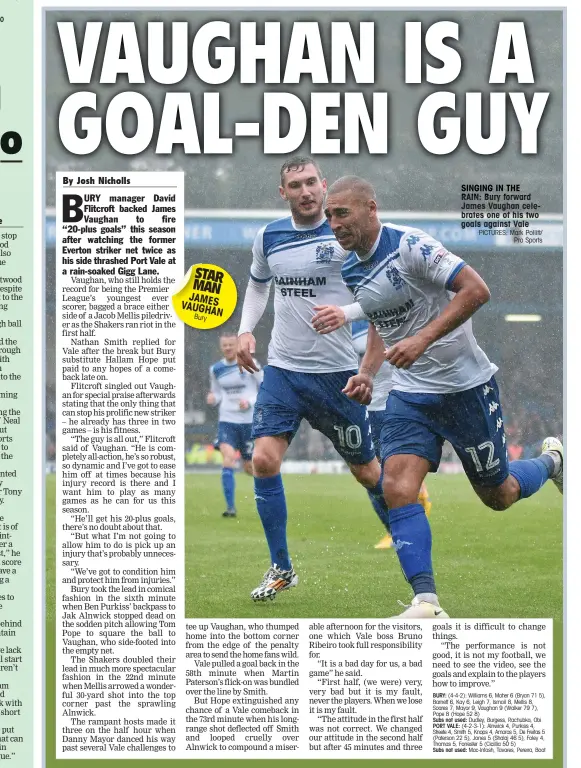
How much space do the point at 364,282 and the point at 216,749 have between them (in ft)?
9.47

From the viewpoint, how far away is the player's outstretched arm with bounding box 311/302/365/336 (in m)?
8.38

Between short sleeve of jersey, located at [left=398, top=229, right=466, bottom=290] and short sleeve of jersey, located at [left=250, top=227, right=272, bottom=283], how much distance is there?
3.07 feet

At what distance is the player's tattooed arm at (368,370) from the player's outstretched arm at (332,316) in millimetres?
150

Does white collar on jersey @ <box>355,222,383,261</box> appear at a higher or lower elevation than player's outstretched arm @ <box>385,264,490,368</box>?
higher

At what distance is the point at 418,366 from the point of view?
27.0ft

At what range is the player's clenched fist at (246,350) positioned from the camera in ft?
28.1

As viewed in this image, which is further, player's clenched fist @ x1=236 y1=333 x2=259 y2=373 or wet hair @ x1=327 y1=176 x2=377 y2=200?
player's clenched fist @ x1=236 y1=333 x2=259 y2=373

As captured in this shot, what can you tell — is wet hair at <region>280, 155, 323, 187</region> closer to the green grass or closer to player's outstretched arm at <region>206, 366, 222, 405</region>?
player's outstretched arm at <region>206, 366, 222, 405</region>

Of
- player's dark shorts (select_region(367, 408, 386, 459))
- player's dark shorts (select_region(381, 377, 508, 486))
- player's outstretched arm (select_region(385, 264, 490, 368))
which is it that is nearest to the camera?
player's outstretched arm (select_region(385, 264, 490, 368))

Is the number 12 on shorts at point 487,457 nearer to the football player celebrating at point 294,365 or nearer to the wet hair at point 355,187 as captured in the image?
the football player celebrating at point 294,365

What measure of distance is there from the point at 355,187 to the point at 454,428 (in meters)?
1.55

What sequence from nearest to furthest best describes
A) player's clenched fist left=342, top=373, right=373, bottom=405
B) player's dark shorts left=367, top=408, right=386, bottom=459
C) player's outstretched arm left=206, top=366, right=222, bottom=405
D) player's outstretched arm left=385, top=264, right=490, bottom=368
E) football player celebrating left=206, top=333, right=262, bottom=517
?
player's outstretched arm left=385, top=264, right=490, bottom=368
player's clenched fist left=342, top=373, right=373, bottom=405
player's dark shorts left=367, top=408, right=386, bottom=459
football player celebrating left=206, top=333, right=262, bottom=517
player's outstretched arm left=206, top=366, right=222, bottom=405

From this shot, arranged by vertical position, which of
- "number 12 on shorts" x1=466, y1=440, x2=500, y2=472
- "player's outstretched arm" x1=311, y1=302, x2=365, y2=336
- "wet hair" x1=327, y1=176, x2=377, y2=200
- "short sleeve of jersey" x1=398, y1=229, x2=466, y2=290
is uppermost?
"wet hair" x1=327, y1=176, x2=377, y2=200

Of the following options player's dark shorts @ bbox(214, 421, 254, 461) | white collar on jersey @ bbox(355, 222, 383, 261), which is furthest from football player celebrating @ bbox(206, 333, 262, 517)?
white collar on jersey @ bbox(355, 222, 383, 261)
